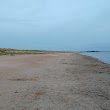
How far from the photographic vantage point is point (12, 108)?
863 cm

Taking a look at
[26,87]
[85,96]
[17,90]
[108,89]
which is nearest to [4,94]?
[17,90]

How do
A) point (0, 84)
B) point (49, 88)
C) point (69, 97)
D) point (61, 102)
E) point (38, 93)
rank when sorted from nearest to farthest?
point (61, 102) < point (69, 97) < point (38, 93) < point (49, 88) < point (0, 84)

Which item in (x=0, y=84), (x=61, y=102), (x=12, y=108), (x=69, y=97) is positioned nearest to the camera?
(x=12, y=108)

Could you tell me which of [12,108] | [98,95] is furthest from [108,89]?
[12,108]

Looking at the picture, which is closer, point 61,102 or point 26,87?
point 61,102

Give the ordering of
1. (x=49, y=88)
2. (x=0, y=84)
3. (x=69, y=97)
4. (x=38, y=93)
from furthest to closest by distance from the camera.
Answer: (x=0, y=84) < (x=49, y=88) < (x=38, y=93) < (x=69, y=97)

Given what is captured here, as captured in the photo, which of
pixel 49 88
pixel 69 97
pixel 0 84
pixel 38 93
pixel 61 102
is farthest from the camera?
pixel 0 84

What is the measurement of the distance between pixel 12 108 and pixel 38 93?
9.05ft

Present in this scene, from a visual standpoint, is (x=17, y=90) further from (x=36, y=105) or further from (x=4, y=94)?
(x=36, y=105)

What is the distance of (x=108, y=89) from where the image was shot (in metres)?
12.8

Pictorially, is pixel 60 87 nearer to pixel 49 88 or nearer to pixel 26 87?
pixel 49 88

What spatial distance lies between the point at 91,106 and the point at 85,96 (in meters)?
1.68

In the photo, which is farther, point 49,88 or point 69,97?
point 49,88

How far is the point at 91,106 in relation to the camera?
30.1ft
